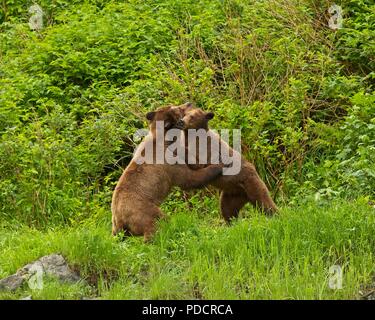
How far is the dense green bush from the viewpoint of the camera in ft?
37.7

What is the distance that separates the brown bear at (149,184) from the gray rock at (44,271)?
0.95m

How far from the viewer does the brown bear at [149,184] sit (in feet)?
31.0

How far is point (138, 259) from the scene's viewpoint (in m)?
8.89

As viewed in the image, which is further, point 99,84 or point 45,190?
point 99,84

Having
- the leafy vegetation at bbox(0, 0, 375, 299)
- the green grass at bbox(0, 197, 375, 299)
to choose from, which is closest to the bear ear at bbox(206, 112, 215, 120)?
the leafy vegetation at bbox(0, 0, 375, 299)

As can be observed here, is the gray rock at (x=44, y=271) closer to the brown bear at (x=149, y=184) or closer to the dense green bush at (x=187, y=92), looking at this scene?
the brown bear at (x=149, y=184)

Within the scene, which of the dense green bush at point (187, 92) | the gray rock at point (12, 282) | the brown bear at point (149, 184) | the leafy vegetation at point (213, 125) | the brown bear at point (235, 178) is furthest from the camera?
the dense green bush at point (187, 92)

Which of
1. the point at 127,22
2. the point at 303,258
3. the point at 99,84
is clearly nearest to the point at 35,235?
the point at 303,258

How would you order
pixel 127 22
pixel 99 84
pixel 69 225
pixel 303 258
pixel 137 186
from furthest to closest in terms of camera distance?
1. pixel 127 22
2. pixel 99 84
3. pixel 69 225
4. pixel 137 186
5. pixel 303 258

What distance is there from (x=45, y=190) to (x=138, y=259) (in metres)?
2.77

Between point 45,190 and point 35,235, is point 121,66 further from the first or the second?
point 35,235

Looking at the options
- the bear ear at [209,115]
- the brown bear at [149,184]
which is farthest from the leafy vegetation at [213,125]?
the bear ear at [209,115]

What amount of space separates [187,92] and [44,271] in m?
4.42

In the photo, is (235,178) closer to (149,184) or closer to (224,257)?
(149,184)
